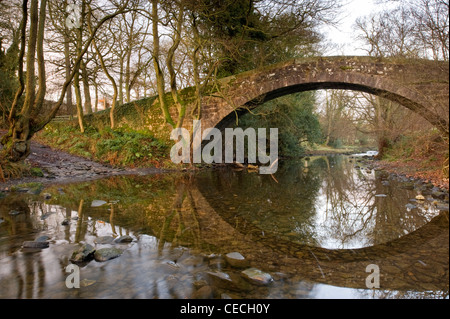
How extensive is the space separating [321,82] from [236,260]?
30.2 feet

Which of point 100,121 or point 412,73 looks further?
point 100,121

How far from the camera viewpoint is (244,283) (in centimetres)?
224

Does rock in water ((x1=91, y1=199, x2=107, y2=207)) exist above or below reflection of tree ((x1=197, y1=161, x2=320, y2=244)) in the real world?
above

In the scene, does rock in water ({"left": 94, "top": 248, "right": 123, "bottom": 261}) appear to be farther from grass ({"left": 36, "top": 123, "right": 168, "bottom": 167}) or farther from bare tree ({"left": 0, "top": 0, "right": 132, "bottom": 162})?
grass ({"left": 36, "top": 123, "right": 168, "bottom": 167})

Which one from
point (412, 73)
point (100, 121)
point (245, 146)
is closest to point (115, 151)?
point (100, 121)

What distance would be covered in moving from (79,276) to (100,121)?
1277cm

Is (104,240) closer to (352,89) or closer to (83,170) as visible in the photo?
(83,170)

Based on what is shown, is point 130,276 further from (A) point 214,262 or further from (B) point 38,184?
(B) point 38,184

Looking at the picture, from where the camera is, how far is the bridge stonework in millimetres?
9031

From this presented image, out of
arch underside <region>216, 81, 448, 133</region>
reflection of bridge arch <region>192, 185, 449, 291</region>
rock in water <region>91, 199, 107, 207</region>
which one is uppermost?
arch underside <region>216, 81, 448, 133</region>

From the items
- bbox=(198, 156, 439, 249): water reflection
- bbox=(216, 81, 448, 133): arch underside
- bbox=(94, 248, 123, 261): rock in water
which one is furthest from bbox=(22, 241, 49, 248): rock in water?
bbox=(216, 81, 448, 133): arch underside

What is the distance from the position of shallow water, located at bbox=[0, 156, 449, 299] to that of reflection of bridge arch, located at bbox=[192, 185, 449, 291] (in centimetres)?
1

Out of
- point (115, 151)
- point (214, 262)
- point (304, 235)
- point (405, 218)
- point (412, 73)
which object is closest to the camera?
point (214, 262)

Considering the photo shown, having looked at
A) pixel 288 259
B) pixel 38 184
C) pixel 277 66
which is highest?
pixel 277 66
